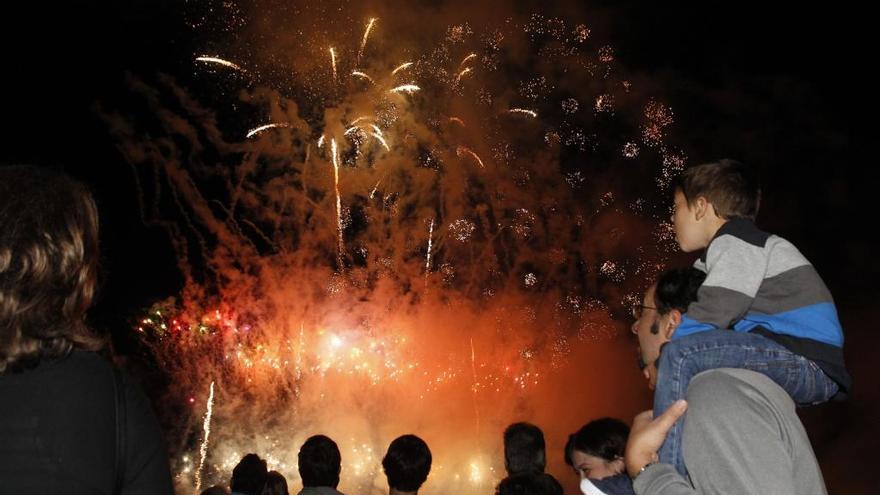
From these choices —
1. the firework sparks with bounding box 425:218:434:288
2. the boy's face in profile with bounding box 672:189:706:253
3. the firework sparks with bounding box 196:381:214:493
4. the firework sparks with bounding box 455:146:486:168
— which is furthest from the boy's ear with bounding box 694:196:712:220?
the firework sparks with bounding box 196:381:214:493

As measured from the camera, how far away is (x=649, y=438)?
2.19m

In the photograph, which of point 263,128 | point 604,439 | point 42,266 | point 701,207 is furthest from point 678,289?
point 263,128

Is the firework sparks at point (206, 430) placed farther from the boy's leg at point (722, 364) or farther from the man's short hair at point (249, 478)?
the boy's leg at point (722, 364)

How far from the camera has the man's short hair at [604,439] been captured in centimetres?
383

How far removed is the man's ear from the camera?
2609mm

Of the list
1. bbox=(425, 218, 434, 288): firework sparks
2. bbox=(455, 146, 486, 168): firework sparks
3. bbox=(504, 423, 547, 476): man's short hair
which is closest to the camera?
bbox=(504, 423, 547, 476): man's short hair

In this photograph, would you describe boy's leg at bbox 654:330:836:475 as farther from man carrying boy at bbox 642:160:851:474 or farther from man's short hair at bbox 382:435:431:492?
man's short hair at bbox 382:435:431:492

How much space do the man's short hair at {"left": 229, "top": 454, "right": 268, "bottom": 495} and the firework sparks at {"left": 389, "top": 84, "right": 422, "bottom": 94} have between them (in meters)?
10.5

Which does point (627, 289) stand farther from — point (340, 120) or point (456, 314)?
point (340, 120)

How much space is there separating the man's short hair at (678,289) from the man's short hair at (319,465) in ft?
8.62

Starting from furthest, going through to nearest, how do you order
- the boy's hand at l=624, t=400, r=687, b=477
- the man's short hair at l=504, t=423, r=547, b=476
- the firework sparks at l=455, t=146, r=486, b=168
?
the firework sparks at l=455, t=146, r=486, b=168 < the man's short hair at l=504, t=423, r=547, b=476 < the boy's hand at l=624, t=400, r=687, b=477

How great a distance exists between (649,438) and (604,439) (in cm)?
178

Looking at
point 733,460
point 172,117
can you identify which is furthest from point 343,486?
point 733,460

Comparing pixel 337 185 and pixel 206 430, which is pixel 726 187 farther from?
pixel 206 430
